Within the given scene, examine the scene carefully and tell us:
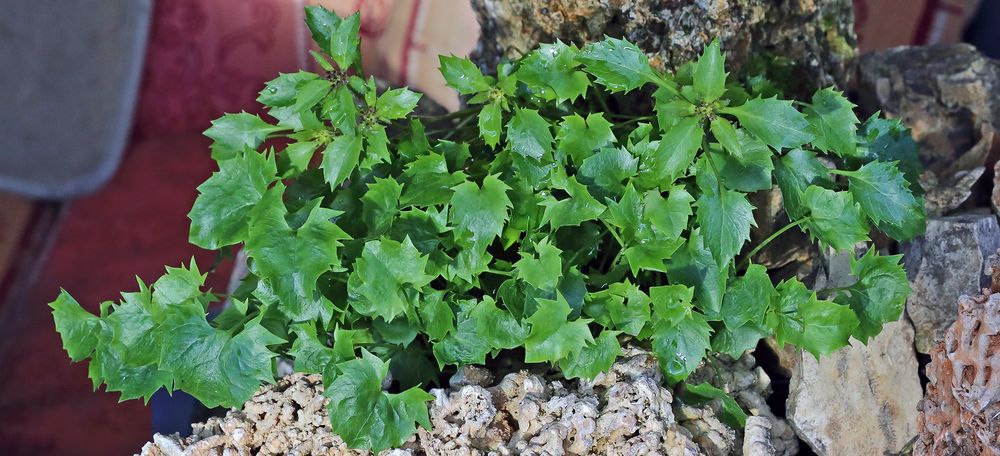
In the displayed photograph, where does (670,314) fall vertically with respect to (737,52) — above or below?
below

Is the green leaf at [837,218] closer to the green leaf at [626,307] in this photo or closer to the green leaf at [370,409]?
the green leaf at [626,307]

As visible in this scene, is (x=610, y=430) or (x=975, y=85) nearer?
(x=610, y=430)

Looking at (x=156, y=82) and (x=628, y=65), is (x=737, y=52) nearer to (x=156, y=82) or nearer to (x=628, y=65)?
(x=628, y=65)

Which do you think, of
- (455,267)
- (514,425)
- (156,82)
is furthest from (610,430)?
(156,82)

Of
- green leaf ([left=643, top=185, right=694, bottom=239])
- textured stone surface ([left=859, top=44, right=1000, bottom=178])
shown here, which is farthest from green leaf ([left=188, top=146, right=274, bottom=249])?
textured stone surface ([left=859, top=44, right=1000, bottom=178])

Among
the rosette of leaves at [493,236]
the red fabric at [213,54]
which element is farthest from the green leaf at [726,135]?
the red fabric at [213,54]

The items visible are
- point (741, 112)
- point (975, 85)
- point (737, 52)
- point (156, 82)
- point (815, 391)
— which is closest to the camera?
point (741, 112)
